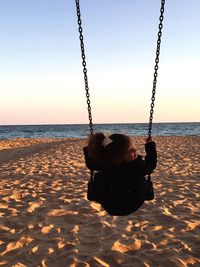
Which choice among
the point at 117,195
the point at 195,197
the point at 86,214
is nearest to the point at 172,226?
the point at 86,214

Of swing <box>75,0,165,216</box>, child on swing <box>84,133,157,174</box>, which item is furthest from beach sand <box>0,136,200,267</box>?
child on swing <box>84,133,157,174</box>

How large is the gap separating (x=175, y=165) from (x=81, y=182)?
4.67m

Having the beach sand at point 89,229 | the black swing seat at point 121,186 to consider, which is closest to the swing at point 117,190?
the black swing seat at point 121,186

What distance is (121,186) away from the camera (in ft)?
11.3

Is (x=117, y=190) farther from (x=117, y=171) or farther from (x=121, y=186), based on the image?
(x=117, y=171)

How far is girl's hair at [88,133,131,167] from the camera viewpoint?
3.22 meters

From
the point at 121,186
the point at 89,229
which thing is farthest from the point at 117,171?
the point at 89,229

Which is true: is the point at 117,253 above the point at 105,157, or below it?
below

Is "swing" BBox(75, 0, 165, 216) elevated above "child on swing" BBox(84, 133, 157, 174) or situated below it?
below

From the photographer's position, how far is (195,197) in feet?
25.2

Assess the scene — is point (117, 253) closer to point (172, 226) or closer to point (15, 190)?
point (172, 226)

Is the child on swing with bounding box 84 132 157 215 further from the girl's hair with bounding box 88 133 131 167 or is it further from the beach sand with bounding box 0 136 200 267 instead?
the beach sand with bounding box 0 136 200 267

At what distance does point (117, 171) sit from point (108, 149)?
0.27m

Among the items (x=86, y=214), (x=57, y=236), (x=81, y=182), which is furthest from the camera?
(x=81, y=182)
